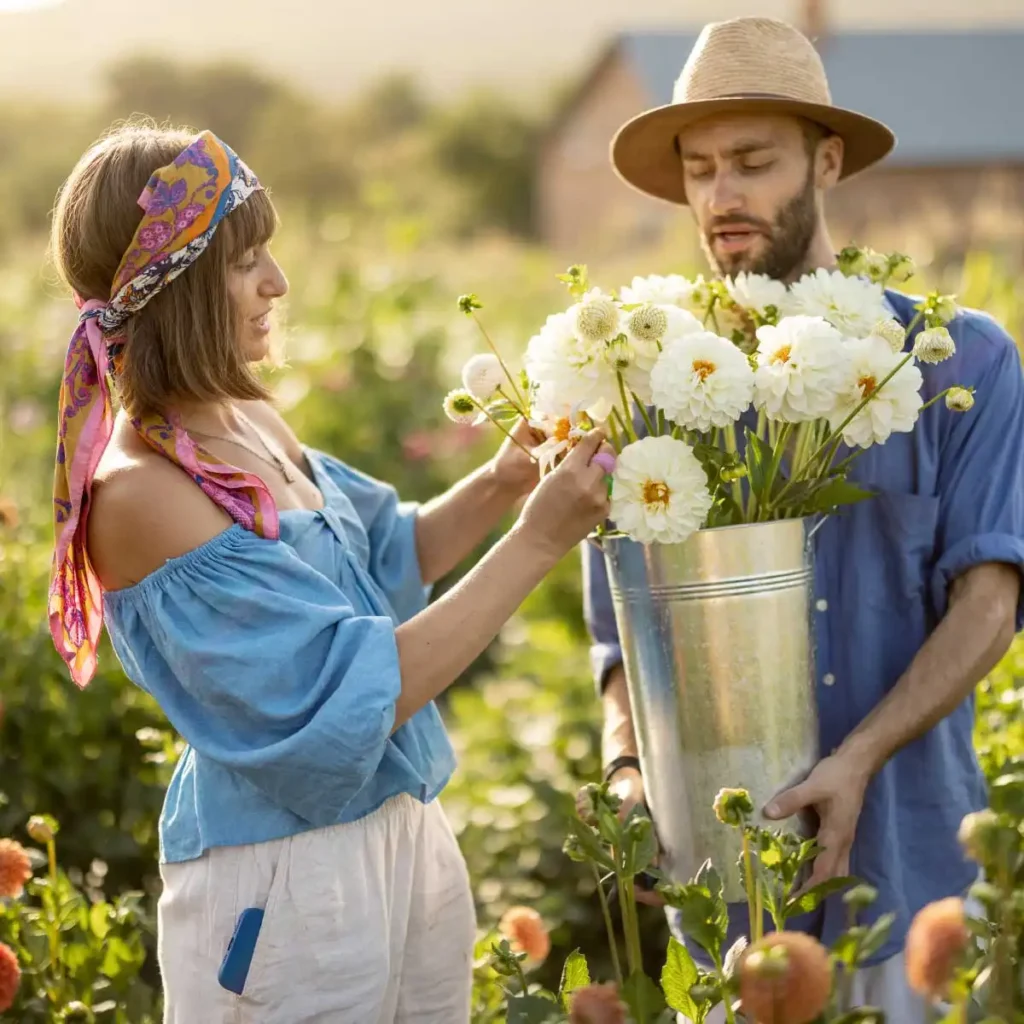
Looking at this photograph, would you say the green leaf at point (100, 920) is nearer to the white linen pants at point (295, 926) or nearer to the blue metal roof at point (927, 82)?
the white linen pants at point (295, 926)

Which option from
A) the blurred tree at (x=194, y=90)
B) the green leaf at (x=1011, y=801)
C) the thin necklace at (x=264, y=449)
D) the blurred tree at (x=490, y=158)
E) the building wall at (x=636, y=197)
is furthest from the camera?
the blurred tree at (x=194, y=90)

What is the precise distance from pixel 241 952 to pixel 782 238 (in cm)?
126

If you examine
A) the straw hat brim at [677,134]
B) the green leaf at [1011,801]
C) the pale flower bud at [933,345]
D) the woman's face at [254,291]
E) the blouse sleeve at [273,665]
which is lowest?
the green leaf at [1011,801]

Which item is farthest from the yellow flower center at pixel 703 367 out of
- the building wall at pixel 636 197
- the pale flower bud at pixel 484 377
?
the building wall at pixel 636 197

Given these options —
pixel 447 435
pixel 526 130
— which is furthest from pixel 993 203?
pixel 526 130

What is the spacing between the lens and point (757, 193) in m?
2.03

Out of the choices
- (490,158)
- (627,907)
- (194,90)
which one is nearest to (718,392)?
(627,907)

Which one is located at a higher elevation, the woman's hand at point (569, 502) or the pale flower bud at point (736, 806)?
the woman's hand at point (569, 502)

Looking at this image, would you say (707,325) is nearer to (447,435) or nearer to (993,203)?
(447,435)

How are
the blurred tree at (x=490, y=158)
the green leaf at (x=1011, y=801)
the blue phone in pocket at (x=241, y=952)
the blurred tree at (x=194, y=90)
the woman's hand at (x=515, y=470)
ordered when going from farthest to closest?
the blurred tree at (x=194, y=90)
the blurred tree at (x=490, y=158)
the woman's hand at (x=515, y=470)
the blue phone in pocket at (x=241, y=952)
the green leaf at (x=1011, y=801)

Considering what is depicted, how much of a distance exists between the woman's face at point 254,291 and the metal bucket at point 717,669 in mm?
557

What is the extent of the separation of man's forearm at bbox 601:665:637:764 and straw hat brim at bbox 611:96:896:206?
0.84 m

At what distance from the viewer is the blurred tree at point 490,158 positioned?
48.4 metres

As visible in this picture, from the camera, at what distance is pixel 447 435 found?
17.5 ft
